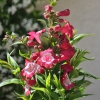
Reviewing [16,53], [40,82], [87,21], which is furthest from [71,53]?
[16,53]

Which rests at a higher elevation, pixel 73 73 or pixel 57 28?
pixel 57 28

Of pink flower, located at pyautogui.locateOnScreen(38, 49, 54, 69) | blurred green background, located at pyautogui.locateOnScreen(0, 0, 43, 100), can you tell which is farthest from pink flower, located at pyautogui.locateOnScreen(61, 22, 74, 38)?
blurred green background, located at pyautogui.locateOnScreen(0, 0, 43, 100)

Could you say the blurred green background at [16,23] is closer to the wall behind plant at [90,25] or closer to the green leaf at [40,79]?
the wall behind plant at [90,25]

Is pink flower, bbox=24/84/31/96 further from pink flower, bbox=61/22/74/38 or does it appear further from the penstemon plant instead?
pink flower, bbox=61/22/74/38

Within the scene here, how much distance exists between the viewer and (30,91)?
138cm

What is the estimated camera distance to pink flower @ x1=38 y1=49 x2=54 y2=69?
131 cm

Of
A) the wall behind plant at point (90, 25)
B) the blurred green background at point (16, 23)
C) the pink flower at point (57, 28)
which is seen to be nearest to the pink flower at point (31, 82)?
the pink flower at point (57, 28)

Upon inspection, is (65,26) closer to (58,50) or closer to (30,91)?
(58,50)

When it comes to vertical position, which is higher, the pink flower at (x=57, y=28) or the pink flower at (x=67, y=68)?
the pink flower at (x=57, y=28)

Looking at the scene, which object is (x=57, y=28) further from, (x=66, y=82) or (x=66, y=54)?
(x=66, y=82)

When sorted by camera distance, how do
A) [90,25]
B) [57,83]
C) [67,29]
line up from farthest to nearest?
[90,25] < [67,29] < [57,83]

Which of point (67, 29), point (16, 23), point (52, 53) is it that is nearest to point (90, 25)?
point (16, 23)

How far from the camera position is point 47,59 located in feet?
4.31

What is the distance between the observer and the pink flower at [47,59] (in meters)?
1.31
